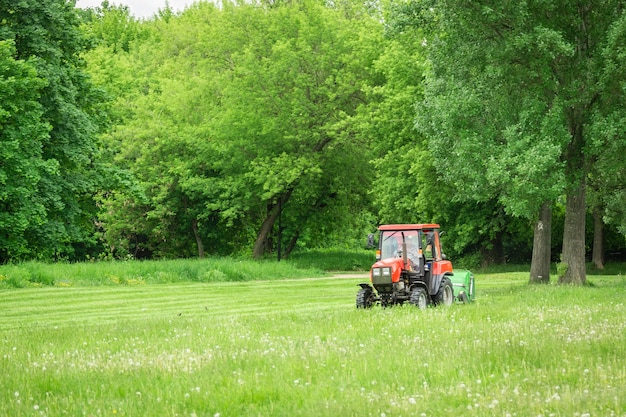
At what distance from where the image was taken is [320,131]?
42.6m

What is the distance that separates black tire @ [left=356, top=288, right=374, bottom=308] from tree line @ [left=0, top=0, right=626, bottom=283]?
5912 mm

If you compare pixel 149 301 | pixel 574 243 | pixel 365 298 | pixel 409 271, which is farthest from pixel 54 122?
pixel 574 243

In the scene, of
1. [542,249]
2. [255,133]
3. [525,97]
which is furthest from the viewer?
[255,133]

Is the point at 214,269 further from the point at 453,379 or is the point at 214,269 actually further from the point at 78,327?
the point at 453,379

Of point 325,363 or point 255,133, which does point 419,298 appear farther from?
point 255,133

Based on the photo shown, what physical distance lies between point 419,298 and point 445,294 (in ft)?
Result: 5.94

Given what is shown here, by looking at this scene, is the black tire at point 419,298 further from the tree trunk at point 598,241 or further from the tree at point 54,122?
the tree trunk at point 598,241

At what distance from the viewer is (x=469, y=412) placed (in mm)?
7406

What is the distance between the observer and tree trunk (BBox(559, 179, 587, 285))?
2586cm

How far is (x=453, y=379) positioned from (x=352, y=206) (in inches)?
1570

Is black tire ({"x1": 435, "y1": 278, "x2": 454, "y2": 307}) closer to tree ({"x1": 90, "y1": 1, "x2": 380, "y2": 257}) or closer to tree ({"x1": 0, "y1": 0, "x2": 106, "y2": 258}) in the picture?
tree ({"x1": 0, "y1": 0, "x2": 106, "y2": 258})

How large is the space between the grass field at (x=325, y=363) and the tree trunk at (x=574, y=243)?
309 inches

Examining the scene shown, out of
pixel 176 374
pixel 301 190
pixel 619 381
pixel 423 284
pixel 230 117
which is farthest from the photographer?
pixel 301 190

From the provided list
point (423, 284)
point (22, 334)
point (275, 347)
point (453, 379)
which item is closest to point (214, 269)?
point (423, 284)
